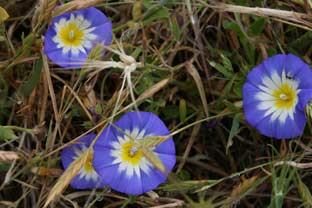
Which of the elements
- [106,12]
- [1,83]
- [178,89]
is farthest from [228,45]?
[1,83]

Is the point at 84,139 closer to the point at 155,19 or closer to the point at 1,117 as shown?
the point at 1,117

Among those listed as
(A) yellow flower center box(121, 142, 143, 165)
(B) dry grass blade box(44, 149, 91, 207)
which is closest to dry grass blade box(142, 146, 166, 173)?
(B) dry grass blade box(44, 149, 91, 207)

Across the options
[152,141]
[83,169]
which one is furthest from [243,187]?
[83,169]

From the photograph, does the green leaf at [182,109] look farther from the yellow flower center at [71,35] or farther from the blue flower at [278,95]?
the yellow flower center at [71,35]

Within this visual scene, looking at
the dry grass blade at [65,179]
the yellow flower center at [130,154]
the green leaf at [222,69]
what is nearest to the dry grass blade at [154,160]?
the dry grass blade at [65,179]

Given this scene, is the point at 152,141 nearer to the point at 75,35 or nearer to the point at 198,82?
the point at 198,82

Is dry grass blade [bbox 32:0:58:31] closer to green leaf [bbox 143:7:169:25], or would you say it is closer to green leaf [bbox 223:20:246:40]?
green leaf [bbox 143:7:169:25]
